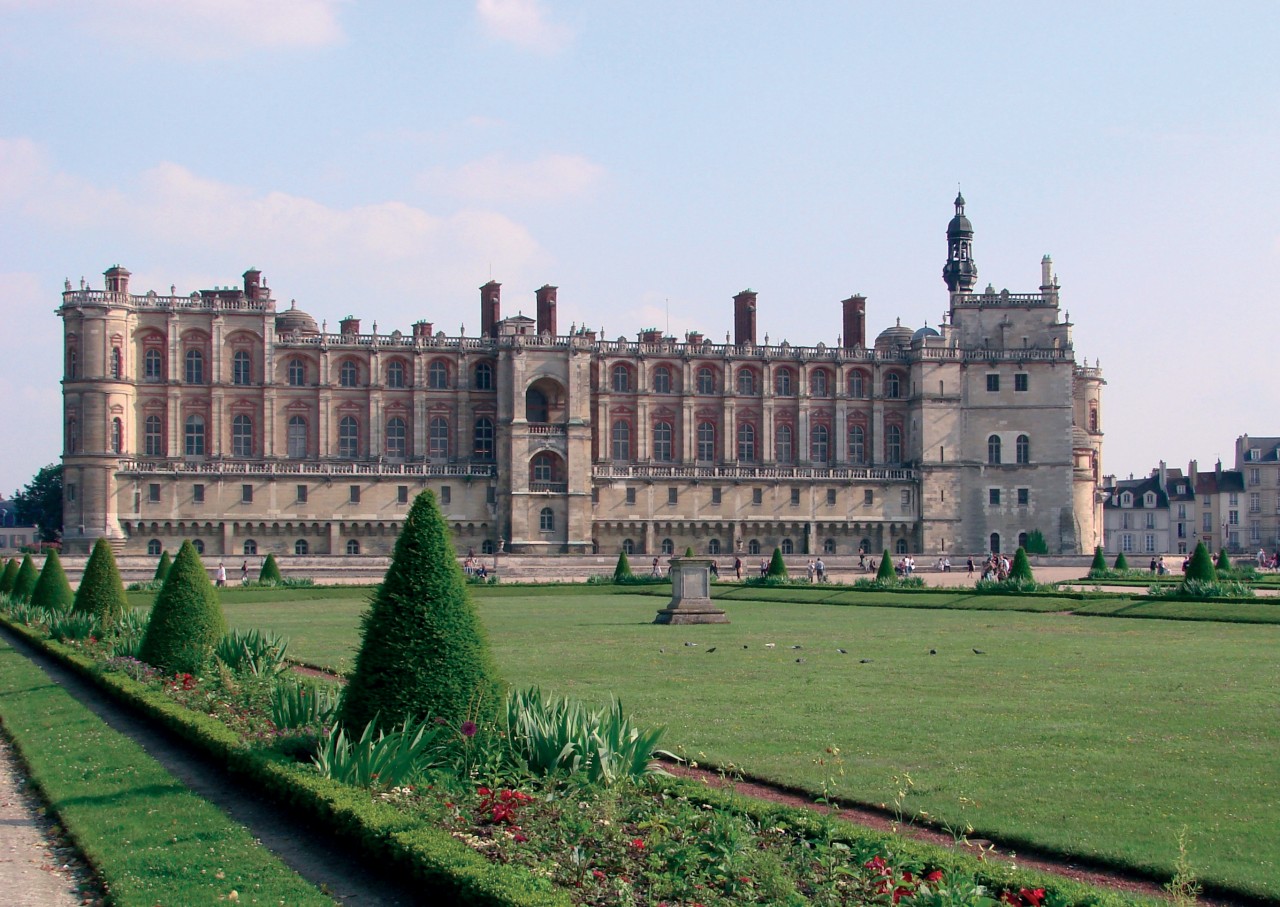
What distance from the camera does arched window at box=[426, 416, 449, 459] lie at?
6588 centimetres

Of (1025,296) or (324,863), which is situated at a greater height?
(1025,296)

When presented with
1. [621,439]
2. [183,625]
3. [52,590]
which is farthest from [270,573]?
[183,625]

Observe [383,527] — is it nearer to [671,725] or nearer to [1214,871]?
[671,725]

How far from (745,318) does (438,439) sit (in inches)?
651

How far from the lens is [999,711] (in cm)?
1441

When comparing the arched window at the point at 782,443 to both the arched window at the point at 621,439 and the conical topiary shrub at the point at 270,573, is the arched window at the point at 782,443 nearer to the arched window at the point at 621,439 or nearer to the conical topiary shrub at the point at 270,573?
the arched window at the point at 621,439

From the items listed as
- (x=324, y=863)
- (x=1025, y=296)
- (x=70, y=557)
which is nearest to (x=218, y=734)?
(x=324, y=863)

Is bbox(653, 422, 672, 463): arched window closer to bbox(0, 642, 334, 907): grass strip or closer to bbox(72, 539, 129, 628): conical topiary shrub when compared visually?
bbox(72, 539, 129, 628): conical topiary shrub

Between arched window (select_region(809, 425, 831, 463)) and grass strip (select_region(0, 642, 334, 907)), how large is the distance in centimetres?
5745

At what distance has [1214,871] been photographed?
27.0ft

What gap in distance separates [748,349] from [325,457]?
21.1 meters

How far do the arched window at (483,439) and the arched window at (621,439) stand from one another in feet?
19.8

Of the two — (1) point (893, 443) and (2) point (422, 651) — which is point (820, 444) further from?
(2) point (422, 651)

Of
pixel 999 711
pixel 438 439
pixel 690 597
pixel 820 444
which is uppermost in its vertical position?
pixel 438 439
